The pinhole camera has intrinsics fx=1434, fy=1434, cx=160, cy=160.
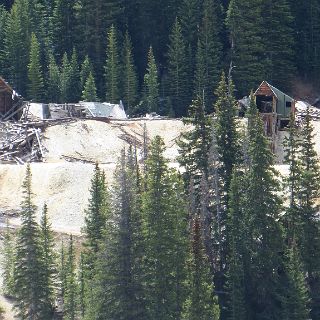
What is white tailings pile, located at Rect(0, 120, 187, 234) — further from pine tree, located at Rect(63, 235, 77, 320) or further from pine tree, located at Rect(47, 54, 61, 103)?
pine tree, located at Rect(47, 54, 61, 103)

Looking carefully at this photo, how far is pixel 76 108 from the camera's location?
101 meters

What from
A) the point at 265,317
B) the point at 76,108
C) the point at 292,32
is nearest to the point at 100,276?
the point at 265,317

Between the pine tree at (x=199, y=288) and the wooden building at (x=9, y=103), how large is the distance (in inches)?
1484

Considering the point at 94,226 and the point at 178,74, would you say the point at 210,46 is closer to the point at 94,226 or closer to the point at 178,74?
the point at 178,74

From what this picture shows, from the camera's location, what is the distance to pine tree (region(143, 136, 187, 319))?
216 ft

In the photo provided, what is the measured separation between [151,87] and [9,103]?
10941 millimetres

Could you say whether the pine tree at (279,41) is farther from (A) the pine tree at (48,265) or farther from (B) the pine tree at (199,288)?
(B) the pine tree at (199,288)

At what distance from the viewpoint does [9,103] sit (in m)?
103

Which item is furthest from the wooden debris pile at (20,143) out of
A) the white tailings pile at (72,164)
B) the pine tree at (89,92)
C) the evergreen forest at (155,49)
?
the evergreen forest at (155,49)

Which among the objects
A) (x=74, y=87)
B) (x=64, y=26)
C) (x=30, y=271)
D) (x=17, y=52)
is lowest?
(x=30, y=271)

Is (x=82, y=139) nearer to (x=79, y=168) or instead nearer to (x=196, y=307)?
(x=79, y=168)

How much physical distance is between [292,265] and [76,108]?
3509 centimetres

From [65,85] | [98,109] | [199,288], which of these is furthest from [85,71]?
[199,288]

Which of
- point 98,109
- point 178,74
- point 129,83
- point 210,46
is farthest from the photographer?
point 210,46
